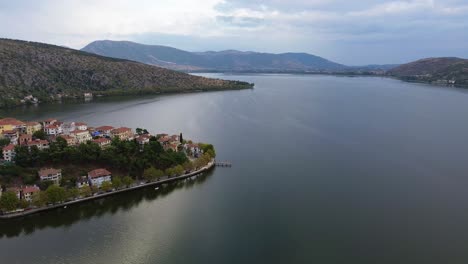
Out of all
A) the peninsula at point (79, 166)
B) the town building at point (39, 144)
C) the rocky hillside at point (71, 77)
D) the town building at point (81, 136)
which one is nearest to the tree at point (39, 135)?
the peninsula at point (79, 166)

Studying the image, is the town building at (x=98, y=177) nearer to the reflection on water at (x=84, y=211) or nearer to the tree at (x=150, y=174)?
the reflection on water at (x=84, y=211)

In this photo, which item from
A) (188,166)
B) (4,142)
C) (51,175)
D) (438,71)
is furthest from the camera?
(438,71)

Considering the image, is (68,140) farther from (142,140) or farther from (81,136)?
(142,140)

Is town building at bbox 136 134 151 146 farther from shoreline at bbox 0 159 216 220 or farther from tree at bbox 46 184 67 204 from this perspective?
tree at bbox 46 184 67 204

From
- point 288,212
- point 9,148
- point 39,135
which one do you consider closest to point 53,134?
point 39,135

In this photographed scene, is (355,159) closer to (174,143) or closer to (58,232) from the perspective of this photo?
(174,143)
